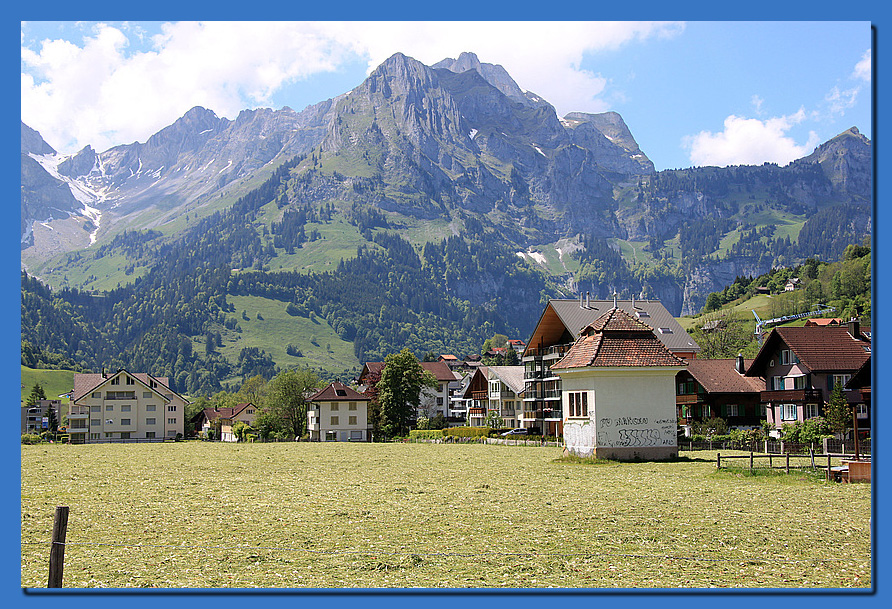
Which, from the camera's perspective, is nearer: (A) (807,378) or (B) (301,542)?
(B) (301,542)

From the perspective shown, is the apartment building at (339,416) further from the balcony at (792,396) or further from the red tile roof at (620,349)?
the red tile roof at (620,349)

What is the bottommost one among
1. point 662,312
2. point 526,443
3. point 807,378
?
point 526,443

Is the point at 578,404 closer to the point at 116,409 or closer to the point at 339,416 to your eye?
the point at 339,416

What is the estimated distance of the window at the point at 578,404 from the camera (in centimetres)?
3619

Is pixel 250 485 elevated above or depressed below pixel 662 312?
below

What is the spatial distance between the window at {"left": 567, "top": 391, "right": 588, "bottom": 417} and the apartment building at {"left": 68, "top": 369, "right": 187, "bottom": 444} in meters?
79.5

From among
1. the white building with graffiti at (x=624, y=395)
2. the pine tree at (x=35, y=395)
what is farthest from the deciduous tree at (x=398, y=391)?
the pine tree at (x=35, y=395)

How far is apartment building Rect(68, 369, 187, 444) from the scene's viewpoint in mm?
102875

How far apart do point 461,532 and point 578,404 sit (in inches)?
837
